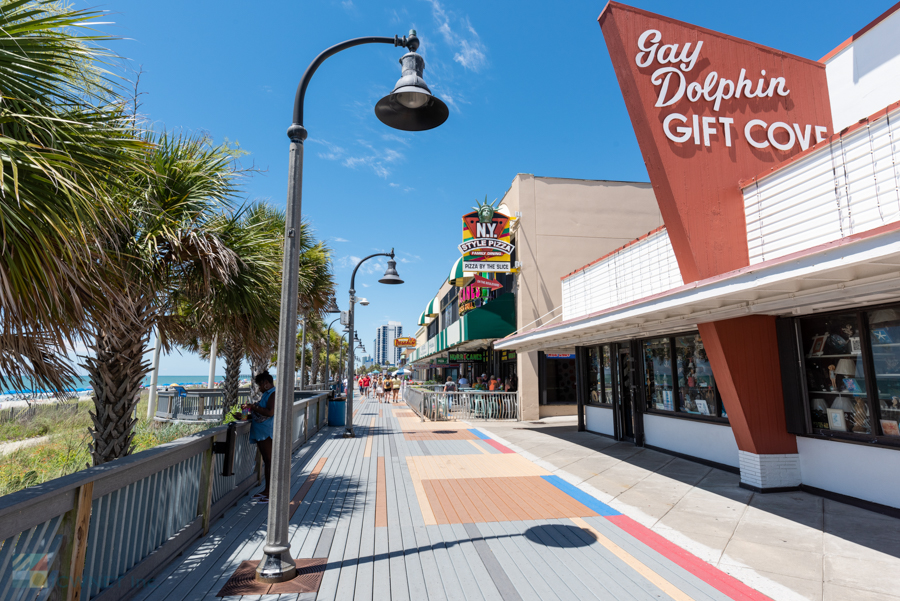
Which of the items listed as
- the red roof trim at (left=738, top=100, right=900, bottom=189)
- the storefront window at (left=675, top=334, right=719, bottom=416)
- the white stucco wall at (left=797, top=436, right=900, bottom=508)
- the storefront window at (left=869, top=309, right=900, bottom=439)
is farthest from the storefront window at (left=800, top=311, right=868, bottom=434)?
the red roof trim at (left=738, top=100, right=900, bottom=189)

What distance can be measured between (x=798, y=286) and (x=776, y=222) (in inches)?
59.4

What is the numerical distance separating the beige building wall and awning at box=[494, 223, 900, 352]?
10.0 metres

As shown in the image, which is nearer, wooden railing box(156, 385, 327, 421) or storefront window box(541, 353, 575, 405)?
wooden railing box(156, 385, 327, 421)

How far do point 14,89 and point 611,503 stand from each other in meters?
7.37

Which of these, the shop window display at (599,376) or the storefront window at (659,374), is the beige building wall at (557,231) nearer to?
the shop window display at (599,376)

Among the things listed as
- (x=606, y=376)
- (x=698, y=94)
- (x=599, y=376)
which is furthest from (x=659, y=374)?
(x=698, y=94)

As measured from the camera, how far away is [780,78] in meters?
7.38

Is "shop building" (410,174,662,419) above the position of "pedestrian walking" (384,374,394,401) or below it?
above

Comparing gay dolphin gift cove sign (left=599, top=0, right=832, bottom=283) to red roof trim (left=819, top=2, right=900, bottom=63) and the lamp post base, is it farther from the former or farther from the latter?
the lamp post base

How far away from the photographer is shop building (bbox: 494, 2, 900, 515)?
224 inches

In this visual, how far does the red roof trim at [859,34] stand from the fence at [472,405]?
1309 cm

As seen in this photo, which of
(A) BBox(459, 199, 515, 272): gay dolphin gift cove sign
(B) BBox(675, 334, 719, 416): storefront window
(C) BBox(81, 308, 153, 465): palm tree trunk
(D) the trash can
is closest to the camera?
(C) BBox(81, 308, 153, 465): palm tree trunk

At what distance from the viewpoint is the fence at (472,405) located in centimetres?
1772

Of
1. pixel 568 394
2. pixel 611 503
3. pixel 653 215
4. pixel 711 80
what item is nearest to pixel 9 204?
pixel 611 503
